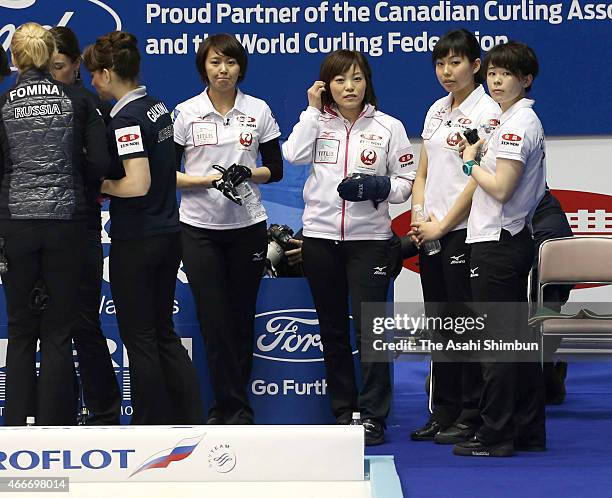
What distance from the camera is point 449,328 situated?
198 inches

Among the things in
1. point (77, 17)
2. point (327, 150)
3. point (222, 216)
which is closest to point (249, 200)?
point (222, 216)

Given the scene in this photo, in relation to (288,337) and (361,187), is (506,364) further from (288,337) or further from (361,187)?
(288,337)

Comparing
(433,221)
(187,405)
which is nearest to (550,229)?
(433,221)

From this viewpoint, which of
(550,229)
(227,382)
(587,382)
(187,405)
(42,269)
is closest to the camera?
(42,269)

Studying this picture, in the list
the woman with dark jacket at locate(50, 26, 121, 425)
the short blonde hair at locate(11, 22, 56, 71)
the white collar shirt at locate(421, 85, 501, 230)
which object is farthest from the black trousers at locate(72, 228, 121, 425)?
the white collar shirt at locate(421, 85, 501, 230)

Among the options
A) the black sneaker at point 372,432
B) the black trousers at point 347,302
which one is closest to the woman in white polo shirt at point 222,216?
the black trousers at point 347,302

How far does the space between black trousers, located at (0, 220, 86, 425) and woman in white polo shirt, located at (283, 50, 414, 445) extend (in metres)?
1.09

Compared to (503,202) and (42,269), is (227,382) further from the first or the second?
(503,202)

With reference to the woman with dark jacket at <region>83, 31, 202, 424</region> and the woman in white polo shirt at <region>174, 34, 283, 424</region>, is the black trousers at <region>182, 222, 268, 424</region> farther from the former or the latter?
the woman with dark jacket at <region>83, 31, 202, 424</region>

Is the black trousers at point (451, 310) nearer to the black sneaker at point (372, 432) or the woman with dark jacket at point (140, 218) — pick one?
the black sneaker at point (372, 432)

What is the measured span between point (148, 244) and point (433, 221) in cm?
114

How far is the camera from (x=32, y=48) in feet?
12.8

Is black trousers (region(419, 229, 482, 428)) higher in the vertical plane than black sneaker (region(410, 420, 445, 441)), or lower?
higher

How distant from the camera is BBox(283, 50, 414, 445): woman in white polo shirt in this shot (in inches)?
183
